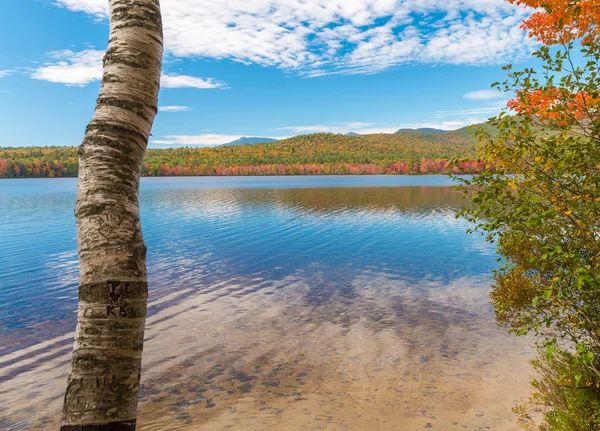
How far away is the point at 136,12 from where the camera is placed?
3.20 meters

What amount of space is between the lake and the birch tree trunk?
6.42 m

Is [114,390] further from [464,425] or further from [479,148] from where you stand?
[464,425]

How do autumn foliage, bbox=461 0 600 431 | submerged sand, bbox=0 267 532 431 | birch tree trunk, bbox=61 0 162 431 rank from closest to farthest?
1. birch tree trunk, bbox=61 0 162 431
2. autumn foliage, bbox=461 0 600 431
3. submerged sand, bbox=0 267 532 431

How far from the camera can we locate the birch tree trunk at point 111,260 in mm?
2658

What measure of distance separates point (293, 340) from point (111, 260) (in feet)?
36.1

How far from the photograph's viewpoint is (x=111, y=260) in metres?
2.71

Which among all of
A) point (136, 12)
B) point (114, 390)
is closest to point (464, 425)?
point (114, 390)

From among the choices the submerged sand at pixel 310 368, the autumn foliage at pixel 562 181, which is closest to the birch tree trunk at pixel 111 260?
the autumn foliage at pixel 562 181

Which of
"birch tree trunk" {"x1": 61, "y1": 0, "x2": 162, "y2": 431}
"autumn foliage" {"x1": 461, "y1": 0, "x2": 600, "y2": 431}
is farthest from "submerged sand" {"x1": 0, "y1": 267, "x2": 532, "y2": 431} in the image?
"birch tree trunk" {"x1": 61, "y1": 0, "x2": 162, "y2": 431}

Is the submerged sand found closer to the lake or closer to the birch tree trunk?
the lake

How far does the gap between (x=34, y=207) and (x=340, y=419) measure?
2533 inches

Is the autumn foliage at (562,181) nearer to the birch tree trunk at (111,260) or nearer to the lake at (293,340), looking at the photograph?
the lake at (293,340)

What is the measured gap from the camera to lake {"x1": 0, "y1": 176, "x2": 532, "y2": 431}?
29.3 ft

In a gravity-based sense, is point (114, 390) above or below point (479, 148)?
below
